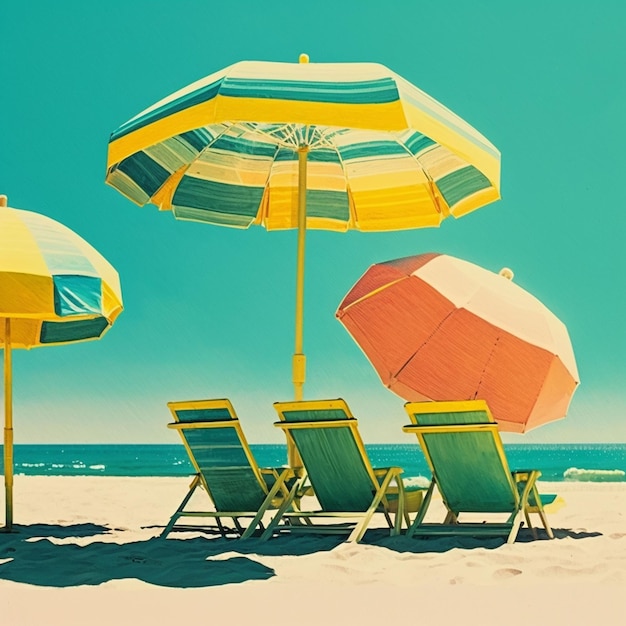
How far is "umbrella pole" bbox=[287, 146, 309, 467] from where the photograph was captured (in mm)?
6238

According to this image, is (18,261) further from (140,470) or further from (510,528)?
(140,470)

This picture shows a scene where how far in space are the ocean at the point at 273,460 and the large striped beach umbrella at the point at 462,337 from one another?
2643 cm

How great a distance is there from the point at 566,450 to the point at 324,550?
5646 cm

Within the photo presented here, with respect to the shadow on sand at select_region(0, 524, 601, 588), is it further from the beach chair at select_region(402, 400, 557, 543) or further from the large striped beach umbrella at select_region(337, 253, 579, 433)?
the large striped beach umbrella at select_region(337, 253, 579, 433)

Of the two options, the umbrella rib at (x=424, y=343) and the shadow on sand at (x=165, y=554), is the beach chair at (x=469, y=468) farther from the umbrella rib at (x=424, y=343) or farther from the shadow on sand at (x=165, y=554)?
the umbrella rib at (x=424, y=343)

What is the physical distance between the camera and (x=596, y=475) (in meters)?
32.5

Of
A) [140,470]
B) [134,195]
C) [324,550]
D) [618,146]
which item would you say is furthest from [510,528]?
[140,470]

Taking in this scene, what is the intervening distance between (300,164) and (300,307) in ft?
2.91

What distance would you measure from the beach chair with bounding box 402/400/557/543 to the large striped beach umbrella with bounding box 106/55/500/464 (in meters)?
1.09

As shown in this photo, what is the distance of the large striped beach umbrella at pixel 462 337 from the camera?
20.6 ft

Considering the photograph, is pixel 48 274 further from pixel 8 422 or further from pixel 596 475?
pixel 596 475

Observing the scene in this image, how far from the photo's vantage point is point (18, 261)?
5328 mm

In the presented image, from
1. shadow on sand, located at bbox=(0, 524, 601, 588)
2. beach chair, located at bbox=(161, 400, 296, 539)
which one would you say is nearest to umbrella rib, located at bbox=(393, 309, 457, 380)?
shadow on sand, located at bbox=(0, 524, 601, 588)

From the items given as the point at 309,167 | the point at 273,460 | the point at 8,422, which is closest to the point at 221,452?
the point at 8,422
